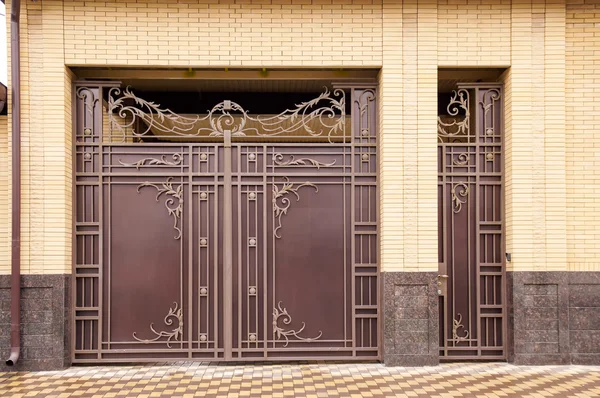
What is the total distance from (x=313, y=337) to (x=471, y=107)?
12.2 ft

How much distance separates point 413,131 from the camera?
289 inches

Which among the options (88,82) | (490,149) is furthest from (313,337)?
(88,82)

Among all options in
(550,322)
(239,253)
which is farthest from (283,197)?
(550,322)

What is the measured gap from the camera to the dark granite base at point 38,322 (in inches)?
277

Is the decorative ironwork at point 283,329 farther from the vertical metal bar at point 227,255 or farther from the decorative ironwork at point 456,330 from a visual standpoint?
the decorative ironwork at point 456,330

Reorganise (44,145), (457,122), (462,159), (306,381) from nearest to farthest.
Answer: (306,381)
(44,145)
(462,159)
(457,122)

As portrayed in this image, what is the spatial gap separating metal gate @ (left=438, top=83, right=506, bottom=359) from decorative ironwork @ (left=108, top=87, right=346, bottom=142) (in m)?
1.48

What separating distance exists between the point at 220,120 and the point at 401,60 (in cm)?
249

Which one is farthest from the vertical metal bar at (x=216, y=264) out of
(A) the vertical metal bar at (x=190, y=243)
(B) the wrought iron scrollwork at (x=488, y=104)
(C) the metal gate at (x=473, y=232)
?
(B) the wrought iron scrollwork at (x=488, y=104)

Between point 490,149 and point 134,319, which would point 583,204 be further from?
point 134,319

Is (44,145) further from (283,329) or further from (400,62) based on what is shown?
(400,62)

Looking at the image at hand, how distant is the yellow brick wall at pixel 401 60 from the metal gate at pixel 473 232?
25cm

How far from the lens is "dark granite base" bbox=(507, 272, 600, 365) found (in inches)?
286

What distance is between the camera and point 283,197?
24.6 ft
